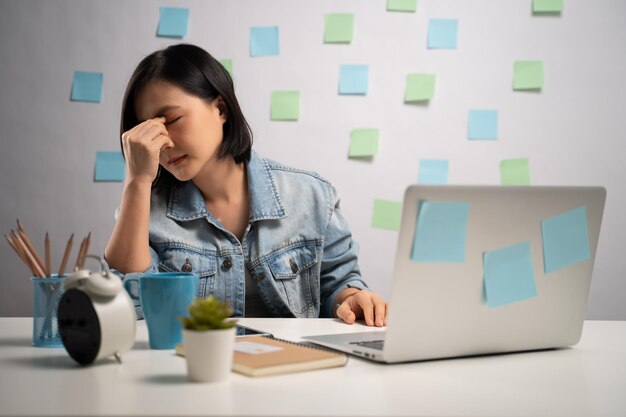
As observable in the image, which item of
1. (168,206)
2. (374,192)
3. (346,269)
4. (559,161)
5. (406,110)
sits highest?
→ (406,110)

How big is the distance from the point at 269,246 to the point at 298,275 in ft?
0.32

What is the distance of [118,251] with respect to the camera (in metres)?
1.22

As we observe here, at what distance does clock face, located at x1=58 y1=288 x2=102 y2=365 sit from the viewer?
682 mm

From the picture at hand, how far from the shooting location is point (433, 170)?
2.13m

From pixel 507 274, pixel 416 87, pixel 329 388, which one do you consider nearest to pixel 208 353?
pixel 329 388

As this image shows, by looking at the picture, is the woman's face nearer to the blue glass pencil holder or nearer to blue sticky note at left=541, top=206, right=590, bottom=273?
the blue glass pencil holder

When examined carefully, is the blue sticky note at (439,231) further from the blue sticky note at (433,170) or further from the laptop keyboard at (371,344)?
the blue sticky note at (433,170)

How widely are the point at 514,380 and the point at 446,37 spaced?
163cm

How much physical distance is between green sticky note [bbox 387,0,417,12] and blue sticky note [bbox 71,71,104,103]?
3.18 ft

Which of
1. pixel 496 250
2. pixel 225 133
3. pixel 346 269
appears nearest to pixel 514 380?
pixel 496 250

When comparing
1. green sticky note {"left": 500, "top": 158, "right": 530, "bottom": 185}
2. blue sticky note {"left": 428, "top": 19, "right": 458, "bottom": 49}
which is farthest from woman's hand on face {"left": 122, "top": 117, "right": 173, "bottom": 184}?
green sticky note {"left": 500, "top": 158, "right": 530, "bottom": 185}

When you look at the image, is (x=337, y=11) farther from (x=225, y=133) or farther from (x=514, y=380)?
(x=514, y=380)

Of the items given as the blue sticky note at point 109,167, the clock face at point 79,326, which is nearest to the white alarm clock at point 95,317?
the clock face at point 79,326

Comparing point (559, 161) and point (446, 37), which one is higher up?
point (446, 37)
